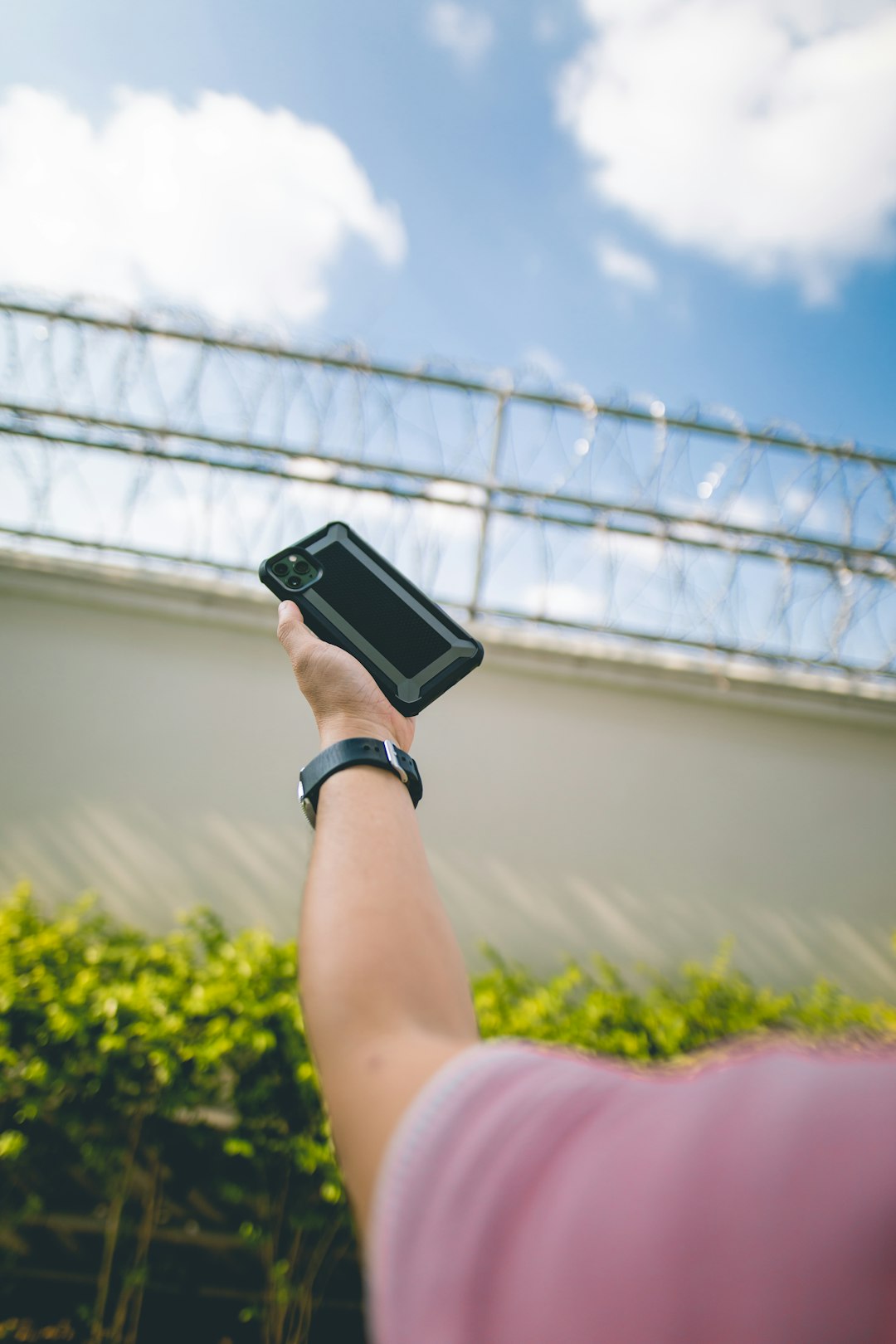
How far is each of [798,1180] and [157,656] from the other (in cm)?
416

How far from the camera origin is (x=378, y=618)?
1.37 meters

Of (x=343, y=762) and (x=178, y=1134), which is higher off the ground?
(x=343, y=762)

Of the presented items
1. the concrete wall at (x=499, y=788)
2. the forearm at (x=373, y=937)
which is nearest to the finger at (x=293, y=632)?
the forearm at (x=373, y=937)

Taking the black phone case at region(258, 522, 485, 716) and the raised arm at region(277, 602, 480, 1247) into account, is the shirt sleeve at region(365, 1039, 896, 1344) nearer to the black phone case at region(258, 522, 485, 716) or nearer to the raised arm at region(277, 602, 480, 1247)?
the raised arm at region(277, 602, 480, 1247)

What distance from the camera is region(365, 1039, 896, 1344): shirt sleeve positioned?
342mm

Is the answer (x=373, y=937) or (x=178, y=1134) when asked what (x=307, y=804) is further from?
(x=178, y=1134)

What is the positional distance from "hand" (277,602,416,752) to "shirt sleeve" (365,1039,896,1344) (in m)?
0.53

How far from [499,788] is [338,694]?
3137 mm

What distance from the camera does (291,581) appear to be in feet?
4.56

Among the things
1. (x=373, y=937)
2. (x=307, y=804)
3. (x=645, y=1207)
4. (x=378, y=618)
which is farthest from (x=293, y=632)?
(x=645, y=1207)

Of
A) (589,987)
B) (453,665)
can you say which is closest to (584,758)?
(589,987)

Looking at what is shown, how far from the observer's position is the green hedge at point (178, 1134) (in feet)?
8.57

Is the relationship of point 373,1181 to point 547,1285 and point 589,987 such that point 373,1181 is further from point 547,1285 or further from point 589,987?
point 589,987

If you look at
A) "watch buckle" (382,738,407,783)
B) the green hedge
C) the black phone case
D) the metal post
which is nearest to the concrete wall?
the metal post
